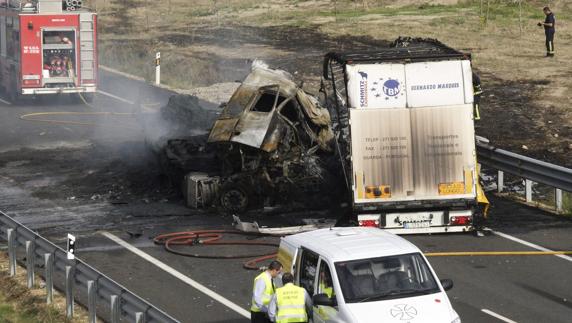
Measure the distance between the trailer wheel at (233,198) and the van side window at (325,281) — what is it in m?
7.87

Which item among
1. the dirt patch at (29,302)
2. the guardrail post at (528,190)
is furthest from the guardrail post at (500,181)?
the dirt patch at (29,302)

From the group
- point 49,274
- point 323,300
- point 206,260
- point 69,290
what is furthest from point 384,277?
point 206,260

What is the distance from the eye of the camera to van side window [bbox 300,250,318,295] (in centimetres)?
1429

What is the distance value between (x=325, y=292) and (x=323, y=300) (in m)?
0.42

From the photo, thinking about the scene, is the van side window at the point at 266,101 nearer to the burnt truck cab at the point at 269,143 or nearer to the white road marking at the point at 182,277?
the burnt truck cab at the point at 269,143

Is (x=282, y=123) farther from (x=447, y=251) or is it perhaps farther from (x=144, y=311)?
(x=144, y=311)

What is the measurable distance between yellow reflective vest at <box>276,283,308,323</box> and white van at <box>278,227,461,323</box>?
30cm

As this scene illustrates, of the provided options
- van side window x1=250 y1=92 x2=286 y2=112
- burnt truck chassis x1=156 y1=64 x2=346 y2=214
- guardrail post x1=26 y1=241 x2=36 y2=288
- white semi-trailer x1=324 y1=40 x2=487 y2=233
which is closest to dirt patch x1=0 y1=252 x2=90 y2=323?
guardrail post x1=26 y1=241 x2=36 y2=288

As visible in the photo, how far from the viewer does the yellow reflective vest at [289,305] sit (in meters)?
13.3

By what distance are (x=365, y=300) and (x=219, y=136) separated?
8.56 m

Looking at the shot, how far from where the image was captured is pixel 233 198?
72.0 ft

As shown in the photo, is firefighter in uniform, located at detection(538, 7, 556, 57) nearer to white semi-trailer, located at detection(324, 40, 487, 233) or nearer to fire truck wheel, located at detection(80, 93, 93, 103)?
fire truck wheel, located at detection(80, 93, 93, 103)

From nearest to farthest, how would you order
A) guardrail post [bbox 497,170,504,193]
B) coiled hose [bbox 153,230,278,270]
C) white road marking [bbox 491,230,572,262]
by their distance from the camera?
1. white road marking [bbox 491,230,572,262]
2. coiled hose [bbox 153,230,278,270]
3. guardrail post [bbox 497,170,504,193]

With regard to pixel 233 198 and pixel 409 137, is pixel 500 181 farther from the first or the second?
pixel 233 198
